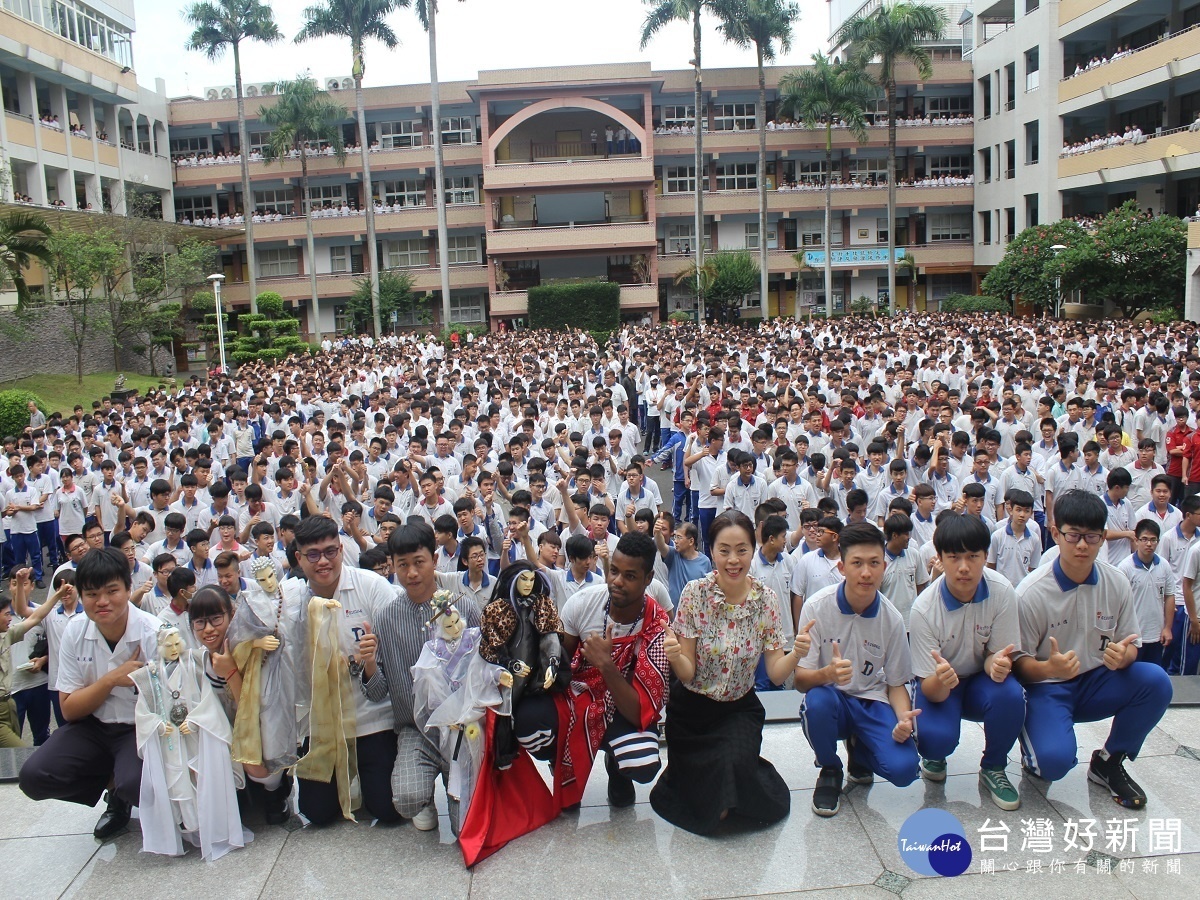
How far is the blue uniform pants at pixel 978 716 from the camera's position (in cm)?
436

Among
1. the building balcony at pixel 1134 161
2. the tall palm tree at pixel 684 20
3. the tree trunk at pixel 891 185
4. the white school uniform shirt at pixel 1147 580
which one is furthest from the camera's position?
the tree trunk at pixel 891 185

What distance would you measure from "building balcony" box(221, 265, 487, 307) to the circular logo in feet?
126

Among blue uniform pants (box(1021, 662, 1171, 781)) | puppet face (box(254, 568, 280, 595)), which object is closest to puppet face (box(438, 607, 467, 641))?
puppet face (box(254, 568, 280, 595))

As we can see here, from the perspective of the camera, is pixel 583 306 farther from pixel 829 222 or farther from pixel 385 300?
pixel 829 222

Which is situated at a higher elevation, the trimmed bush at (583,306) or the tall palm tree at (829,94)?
the tall palm tree at (829,94)

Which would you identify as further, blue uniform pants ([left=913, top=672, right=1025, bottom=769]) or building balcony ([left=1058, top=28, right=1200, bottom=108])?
building balcony ([left=1058, top=28, right=1200, bottom=108])

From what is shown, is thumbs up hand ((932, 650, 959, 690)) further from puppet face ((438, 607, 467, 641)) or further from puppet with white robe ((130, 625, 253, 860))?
puppet with white robe ((130, 625, 253, 860))

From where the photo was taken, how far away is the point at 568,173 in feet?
124

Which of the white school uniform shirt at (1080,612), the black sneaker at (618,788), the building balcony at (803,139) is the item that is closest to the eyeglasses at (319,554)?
the black sneaker at (618,788)

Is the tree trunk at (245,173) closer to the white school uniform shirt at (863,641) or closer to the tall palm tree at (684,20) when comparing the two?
the tall palm tree at (684,20)

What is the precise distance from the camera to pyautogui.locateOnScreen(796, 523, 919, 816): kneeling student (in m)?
4.35

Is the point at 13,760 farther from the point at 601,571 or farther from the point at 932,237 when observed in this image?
the point at 932,237

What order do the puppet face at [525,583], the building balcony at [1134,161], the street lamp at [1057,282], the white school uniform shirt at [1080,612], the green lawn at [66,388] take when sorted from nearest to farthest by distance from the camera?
the puppet face at [525,583] < the white school uniform shirt at [1080,612] < the green lawn at [66,388] < the building balcony at [1134,161] < the street lamp at [1057,282]

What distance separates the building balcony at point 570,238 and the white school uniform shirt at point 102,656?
34734 mm
